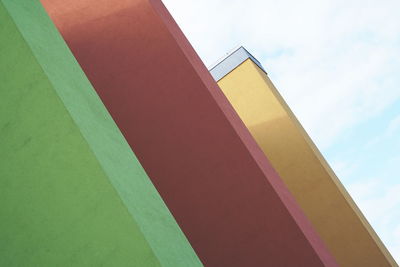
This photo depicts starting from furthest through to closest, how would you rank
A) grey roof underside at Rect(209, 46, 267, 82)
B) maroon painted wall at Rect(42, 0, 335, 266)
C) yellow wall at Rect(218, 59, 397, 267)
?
grey roof underside at Rect(209, 46, 267, 82), yellow wall at Rect(218, 59, 397, 267), maroon painted wall at Rect(42, 0, 335, 266)

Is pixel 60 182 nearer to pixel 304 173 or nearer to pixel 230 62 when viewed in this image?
pixel 304 173

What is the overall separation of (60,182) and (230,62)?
8486 millimetres

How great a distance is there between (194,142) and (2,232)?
294cm

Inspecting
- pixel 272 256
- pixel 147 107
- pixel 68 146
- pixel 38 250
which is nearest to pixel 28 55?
pixel 68 146

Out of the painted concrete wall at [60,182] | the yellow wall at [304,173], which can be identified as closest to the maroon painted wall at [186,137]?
the painted concrete wall at [60,182]

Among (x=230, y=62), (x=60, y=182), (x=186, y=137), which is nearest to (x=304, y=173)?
(x=230, y=62)

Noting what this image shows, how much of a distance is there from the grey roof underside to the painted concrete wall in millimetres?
7695

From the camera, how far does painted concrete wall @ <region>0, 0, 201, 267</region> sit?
2275mm

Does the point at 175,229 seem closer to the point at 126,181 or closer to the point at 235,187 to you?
the point at 126,181

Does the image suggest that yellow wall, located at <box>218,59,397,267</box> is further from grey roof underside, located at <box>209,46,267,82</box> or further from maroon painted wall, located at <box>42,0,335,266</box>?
maroon painted wall, located at <box>42,0,335,266</box>

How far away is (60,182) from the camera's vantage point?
2.42 meters

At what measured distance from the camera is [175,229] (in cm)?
283

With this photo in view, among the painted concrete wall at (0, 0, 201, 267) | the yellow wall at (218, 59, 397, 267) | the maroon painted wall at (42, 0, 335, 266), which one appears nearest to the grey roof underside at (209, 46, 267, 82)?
the yellow wall at (218, 59, 397, 267)

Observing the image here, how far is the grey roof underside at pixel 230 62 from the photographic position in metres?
10.3
